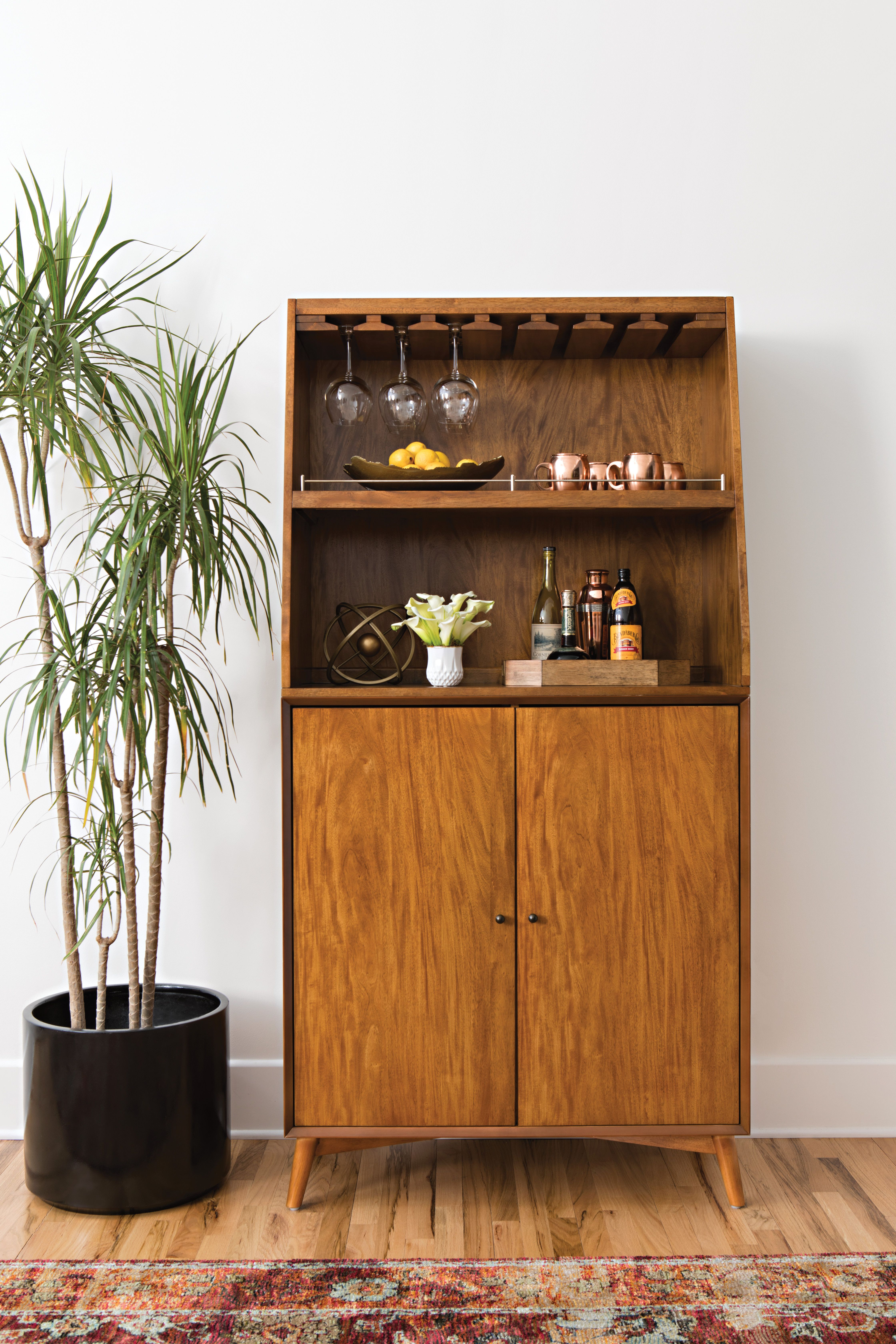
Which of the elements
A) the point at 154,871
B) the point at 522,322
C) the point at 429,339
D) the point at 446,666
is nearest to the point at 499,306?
the point at 522,322

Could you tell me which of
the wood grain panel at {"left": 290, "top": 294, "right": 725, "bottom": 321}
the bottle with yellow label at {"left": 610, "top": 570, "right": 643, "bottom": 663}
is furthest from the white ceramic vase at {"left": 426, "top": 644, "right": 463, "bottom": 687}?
the wood grain panel at {"left": 290, "top": 294, "right": 725, "bottom": 321}

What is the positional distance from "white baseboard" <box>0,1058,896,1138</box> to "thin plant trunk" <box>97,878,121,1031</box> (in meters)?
0.46

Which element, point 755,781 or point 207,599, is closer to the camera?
point 207,599

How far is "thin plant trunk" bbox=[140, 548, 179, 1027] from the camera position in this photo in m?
1.99

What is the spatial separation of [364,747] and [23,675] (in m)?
0.95

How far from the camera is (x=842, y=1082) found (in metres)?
2.38

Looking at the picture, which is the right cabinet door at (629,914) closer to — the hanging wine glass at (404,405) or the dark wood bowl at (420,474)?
the dark wood bowl at (420,474)

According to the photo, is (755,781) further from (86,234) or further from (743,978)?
(86,234)

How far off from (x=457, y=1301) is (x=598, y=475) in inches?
63.9

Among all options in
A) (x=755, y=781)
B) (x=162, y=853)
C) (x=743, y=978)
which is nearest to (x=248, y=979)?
(x=162, y=853)

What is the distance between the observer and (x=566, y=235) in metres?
2.40

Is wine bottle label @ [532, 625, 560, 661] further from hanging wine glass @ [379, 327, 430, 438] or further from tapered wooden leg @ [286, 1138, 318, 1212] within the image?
tapered wooden leg @ [286, 1138, 318, 1212]

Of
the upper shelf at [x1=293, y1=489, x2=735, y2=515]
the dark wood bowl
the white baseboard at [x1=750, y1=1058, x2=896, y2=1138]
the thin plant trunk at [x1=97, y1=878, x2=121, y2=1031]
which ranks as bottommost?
the white baseboard at [x1=750, y1=1058, x2=896, y2=1138]

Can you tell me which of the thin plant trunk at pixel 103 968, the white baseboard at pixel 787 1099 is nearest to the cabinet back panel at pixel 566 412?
the thin plant trunk at pixel 103 968
